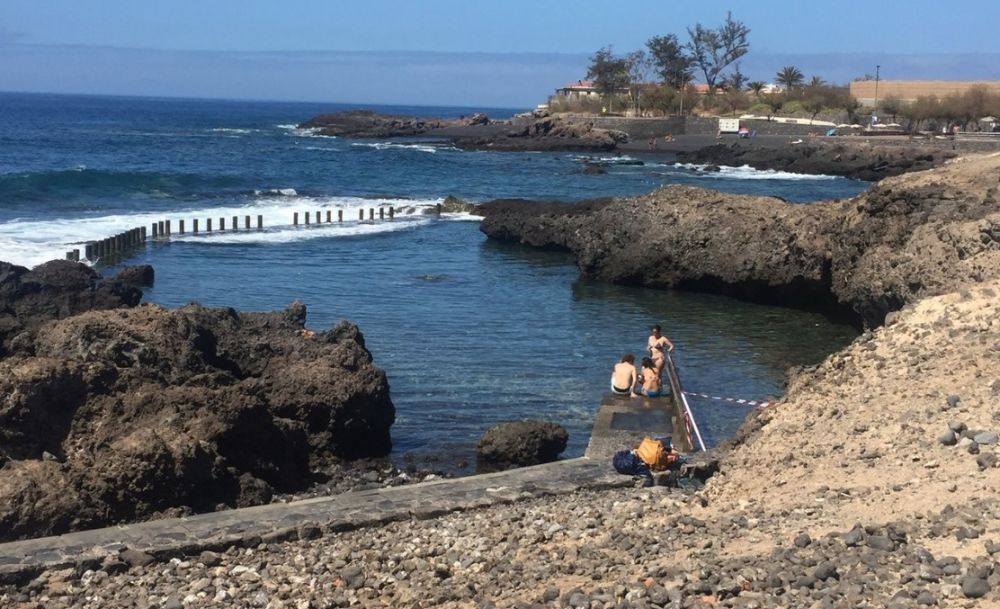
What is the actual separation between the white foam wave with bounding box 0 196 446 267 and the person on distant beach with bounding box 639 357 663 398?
63.9 ft

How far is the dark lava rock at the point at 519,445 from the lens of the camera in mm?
14523

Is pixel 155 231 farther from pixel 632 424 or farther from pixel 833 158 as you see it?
pixel 833 158

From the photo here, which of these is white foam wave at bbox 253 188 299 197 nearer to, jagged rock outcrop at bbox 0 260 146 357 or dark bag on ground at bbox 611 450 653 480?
jagged rock outcrop at bbox 0 260 146 357

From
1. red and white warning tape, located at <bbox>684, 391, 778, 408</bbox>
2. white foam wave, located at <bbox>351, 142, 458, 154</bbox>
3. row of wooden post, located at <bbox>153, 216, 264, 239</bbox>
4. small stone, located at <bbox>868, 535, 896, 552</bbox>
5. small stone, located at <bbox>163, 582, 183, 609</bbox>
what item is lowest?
red and white warning tape, located at <bbox>684, 391, 778, 408</bbox>

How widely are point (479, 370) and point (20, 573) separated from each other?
35.9ft

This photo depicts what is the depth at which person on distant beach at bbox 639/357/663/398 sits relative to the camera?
55.6 ft

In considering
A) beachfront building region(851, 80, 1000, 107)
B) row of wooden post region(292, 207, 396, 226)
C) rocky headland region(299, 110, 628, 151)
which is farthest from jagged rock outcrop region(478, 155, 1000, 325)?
beachfront building region(851, 80, 1000, 107)

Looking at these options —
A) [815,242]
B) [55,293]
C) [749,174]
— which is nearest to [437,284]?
[815,242]

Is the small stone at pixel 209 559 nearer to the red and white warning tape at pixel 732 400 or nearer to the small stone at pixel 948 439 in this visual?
the small stone at pixel 948 439

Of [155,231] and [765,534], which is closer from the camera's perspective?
[765,534]

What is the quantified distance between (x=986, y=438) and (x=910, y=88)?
10795 cm

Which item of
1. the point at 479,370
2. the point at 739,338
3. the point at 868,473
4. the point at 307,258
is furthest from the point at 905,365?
the point at 307,258

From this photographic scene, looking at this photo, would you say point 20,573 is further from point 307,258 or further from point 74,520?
point 307,258

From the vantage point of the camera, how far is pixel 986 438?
1023 cm
